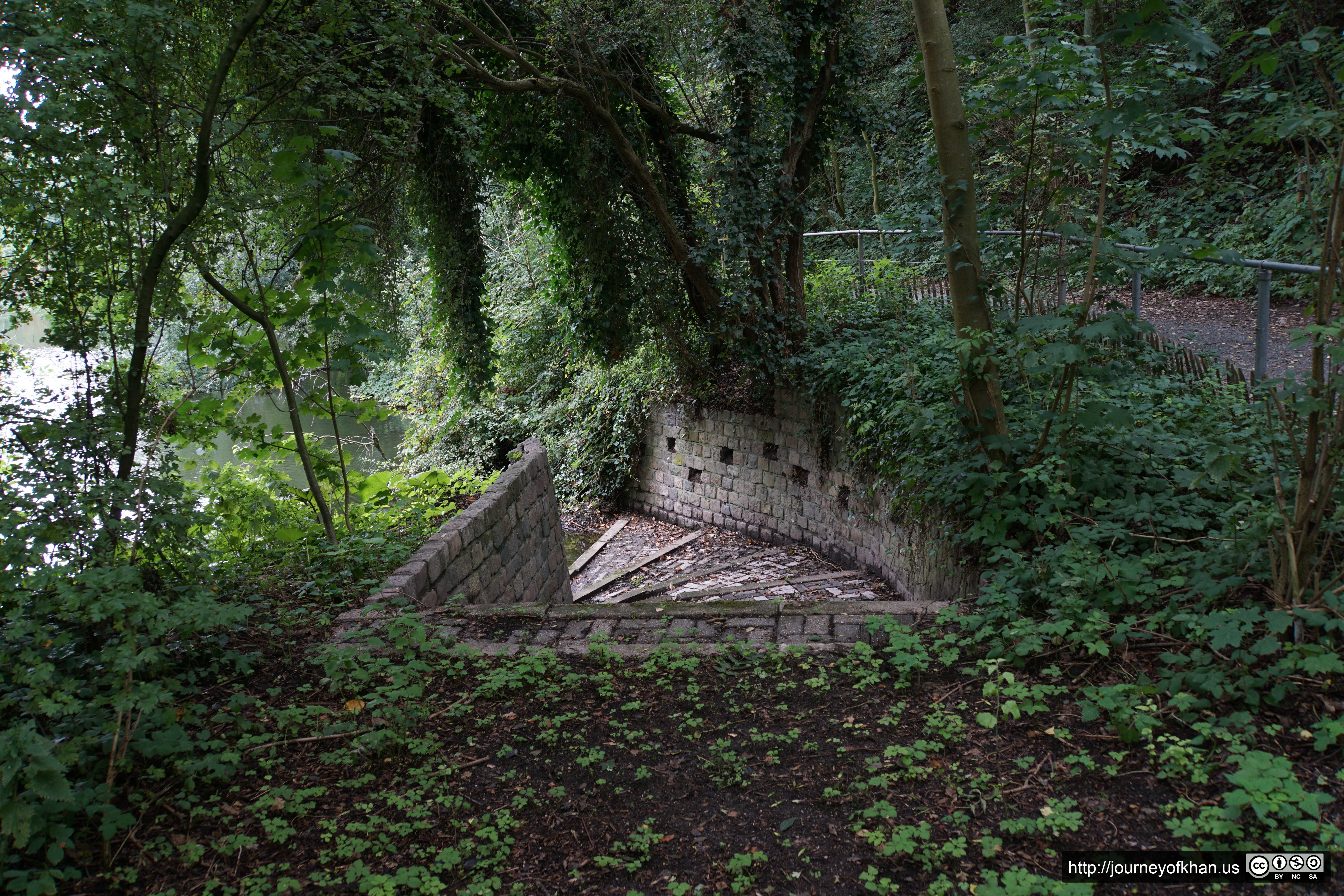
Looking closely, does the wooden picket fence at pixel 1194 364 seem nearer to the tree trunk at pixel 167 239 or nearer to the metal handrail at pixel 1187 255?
the metal handrail at pixel 1187 255

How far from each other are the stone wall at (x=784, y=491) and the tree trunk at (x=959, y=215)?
1.49 meters

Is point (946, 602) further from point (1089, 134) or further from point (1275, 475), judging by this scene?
point (1089, 134)

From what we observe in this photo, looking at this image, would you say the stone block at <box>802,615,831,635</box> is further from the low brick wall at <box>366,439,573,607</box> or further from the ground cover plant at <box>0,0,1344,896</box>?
the low brick wall at <box>366,439,573,607</box>

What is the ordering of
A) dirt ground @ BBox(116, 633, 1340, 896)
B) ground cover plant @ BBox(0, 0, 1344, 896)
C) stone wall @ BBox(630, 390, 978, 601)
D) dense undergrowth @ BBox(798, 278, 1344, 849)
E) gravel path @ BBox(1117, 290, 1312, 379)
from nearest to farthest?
dirt ground @ BBox(116, 633, 1340, 896) → ground cover plant @ BBox(0, 0, 1344, 896) → dense undergrowth @ BBox(798, 278, 1344, 849) → stone wall @ BBox(630, 390, 978, 601) → gravel path @ BBox(1117, 290, 1312, 379)

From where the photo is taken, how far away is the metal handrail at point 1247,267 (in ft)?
10.9

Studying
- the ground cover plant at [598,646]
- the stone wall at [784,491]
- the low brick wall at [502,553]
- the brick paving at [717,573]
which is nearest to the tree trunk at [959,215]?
the ground cover plant at [598,646]

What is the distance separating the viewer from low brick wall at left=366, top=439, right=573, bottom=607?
4422 mm

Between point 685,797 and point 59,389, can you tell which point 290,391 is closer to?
point 59,389

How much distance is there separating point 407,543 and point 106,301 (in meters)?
2.18

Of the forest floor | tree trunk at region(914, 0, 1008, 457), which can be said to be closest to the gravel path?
tree trunk at region(914, 0, 1008, 457)

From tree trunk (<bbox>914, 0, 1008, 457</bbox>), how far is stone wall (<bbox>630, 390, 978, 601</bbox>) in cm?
149

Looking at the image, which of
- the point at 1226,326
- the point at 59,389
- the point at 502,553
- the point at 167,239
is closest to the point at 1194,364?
the point at 502,553

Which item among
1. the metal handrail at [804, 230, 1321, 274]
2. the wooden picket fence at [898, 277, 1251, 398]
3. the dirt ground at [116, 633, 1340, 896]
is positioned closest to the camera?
the dirt ground at [116, 633, 1340, 896]

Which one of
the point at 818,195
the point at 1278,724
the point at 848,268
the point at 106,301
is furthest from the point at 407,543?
the point at 818,195
